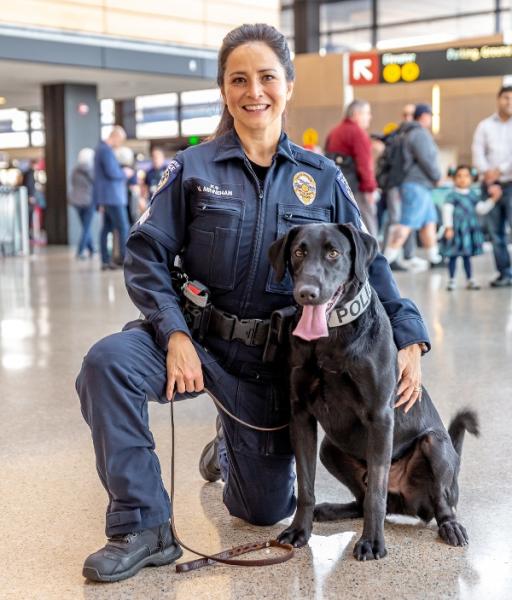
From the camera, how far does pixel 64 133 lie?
1708 cm

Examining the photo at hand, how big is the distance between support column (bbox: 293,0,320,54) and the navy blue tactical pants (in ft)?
85.5

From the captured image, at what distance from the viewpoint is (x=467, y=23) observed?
26.2 meters

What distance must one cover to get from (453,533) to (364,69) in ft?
39.3

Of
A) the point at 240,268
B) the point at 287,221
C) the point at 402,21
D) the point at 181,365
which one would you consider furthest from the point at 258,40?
the point at 402,21

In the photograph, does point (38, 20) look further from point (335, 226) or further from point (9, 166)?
point (335, 226)

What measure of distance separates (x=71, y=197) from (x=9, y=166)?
12521 millimetres

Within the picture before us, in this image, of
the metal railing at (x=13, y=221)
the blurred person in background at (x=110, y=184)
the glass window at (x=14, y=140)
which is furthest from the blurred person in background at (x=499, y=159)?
the glass window at (x=14, y=140)

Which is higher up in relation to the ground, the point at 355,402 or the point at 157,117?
the point at 157,117

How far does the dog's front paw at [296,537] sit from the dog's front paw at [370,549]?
17 centimetres

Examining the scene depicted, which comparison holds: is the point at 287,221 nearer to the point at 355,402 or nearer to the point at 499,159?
the point at 355,402

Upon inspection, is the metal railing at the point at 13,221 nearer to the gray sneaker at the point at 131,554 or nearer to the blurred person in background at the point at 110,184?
the blurred person in background at the point at 110,184

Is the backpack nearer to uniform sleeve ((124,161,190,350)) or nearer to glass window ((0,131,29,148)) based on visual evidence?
uniform sleeve ((124,161,190,350))

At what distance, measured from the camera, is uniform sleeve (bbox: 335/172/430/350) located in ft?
8.91

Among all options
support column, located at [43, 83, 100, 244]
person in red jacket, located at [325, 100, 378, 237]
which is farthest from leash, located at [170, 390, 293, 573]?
support column, located at [43, 83, 100, 244]
